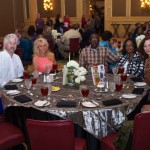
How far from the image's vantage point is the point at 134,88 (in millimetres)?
3500

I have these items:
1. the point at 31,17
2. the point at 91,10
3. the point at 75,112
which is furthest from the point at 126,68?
the point at 91,10

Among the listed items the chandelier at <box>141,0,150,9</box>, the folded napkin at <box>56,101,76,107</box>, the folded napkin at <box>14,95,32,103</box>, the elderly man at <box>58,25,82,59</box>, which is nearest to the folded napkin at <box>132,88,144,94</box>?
the folded napkin at <box>56,101,76,107</box>

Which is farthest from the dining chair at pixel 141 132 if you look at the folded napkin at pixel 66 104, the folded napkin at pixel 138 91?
the folded napkin at pixel 138 91

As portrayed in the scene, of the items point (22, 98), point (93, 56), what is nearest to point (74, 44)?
point (93, 56)

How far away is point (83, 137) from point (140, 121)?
886 mm

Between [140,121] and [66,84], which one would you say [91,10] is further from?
[140,121]

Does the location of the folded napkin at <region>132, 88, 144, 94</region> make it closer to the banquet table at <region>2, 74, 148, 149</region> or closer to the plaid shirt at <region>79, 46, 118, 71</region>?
the banquet table at <region>2, 74, 148, 149</region>

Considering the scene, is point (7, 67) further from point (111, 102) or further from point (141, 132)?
point (141, 132)

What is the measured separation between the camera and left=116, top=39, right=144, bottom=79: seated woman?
440 cm

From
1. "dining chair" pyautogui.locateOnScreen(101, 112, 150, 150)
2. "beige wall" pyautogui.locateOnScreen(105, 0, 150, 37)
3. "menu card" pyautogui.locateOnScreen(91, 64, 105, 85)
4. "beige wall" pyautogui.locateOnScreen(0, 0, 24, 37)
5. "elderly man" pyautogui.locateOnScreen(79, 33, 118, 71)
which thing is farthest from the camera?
"beige wall" pyautogui.locateOnScreen(105, 0, 150, 37)

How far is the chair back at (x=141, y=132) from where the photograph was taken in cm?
246

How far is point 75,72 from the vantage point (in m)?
3.46

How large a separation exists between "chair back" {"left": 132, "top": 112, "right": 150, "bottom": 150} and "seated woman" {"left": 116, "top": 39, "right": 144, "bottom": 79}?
6.14 feet

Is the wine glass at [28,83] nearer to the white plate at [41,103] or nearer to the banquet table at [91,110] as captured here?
the banquet table at [91,110]
